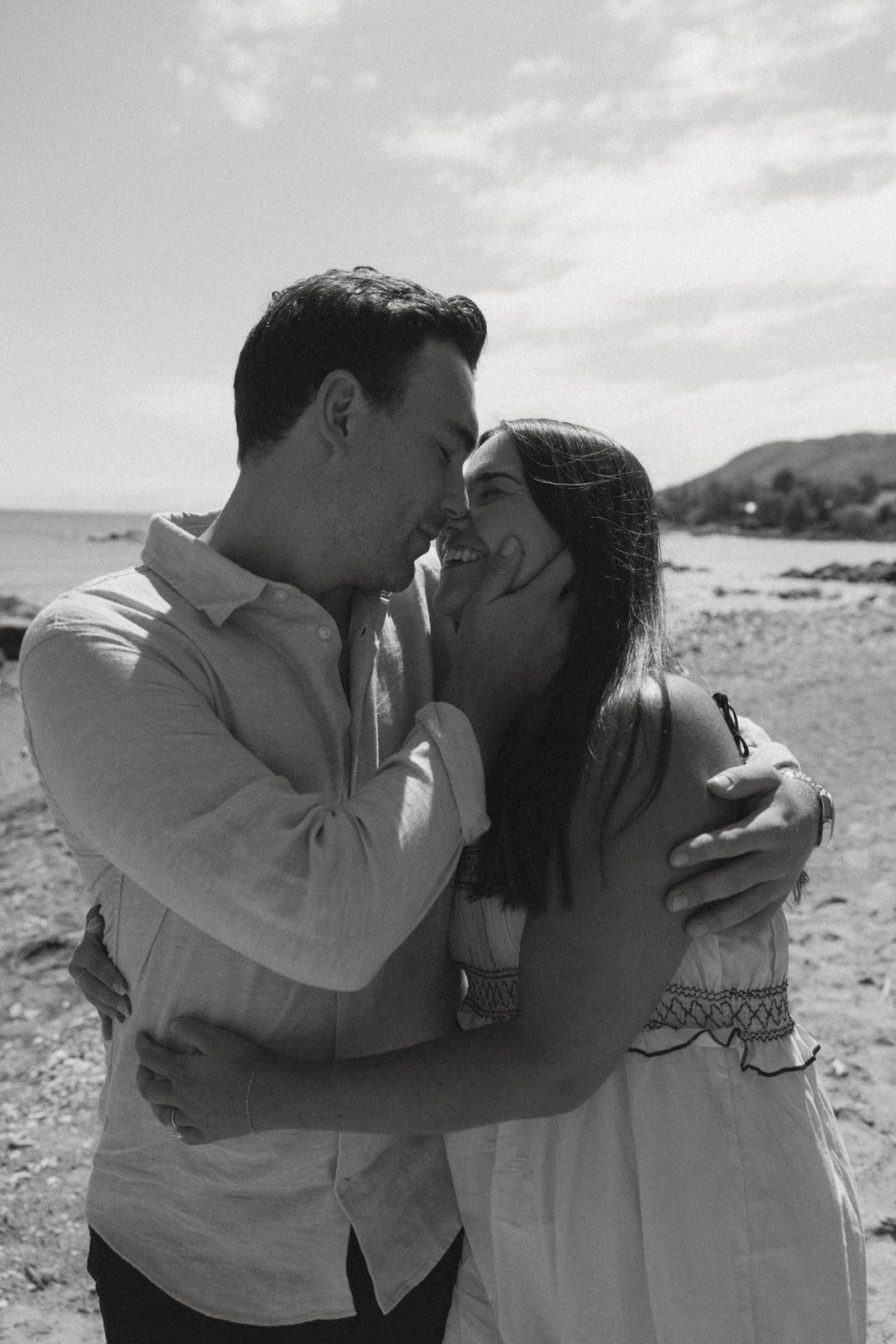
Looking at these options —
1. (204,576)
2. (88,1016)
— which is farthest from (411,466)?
(88,1016)

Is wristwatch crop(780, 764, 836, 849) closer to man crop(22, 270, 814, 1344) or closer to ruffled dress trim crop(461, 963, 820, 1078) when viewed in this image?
man crop(22, 270, 814, 1344)

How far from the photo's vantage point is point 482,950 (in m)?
2.12

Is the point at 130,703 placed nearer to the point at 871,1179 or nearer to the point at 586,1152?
the point at 586,1152

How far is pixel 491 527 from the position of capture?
222 cm

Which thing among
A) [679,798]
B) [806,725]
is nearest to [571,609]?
[679,798]

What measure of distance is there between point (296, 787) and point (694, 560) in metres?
43.0

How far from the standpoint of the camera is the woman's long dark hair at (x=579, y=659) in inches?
74.4

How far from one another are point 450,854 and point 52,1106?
3410mm

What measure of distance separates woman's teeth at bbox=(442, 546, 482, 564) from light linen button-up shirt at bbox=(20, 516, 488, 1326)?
0.19m

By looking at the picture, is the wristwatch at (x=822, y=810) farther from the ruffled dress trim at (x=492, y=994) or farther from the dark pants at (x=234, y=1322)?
the dark pants at (x=234, y=1322)

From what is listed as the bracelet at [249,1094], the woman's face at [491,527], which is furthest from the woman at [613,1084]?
the woman's face at [491,527]

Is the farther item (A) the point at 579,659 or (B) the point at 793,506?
(B) the point at 793,506

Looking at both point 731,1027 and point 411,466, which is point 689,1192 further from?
point 411,466

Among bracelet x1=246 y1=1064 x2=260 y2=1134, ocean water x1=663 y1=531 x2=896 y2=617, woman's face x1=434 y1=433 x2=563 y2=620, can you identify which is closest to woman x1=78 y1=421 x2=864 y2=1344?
bracelet x1=246 y1=1064 x2=260 y2=1134
